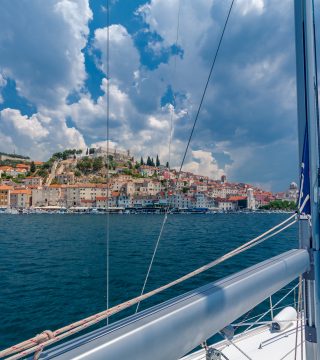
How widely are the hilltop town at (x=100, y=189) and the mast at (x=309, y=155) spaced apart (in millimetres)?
67186

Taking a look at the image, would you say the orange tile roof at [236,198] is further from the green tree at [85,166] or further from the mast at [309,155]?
the mast at [309,155]

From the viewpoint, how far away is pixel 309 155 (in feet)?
4.75

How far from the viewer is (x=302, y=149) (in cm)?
151

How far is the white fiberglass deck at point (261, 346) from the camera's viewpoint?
96.9 inches

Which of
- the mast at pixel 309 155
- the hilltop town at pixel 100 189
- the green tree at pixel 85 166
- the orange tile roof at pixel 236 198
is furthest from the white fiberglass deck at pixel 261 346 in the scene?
the green tree at pixel 85 166

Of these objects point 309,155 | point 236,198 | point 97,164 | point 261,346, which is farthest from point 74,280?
point 97,164

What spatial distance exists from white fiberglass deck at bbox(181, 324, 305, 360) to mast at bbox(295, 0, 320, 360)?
4.36ft

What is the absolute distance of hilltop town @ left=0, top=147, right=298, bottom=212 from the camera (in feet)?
263

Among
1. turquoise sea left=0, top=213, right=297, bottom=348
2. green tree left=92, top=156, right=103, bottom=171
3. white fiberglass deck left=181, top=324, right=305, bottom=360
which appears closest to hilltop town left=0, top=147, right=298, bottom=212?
green tree left=92, top=156, right=103, bottom=171

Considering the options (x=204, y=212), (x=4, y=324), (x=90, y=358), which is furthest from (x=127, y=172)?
(x=90, y=358)

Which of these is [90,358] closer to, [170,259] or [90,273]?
[90,273]

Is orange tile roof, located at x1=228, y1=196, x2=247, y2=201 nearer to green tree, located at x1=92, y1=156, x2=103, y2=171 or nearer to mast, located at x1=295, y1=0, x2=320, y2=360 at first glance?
green tree, located at x1=92, y1=156, x2=103, y2=171

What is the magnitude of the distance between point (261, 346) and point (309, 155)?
2200 millimetres

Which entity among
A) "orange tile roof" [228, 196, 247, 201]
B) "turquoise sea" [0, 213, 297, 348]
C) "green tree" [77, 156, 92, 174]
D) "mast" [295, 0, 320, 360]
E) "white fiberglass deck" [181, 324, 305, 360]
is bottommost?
"turquoise sea" [0, 213, 297, 348]
